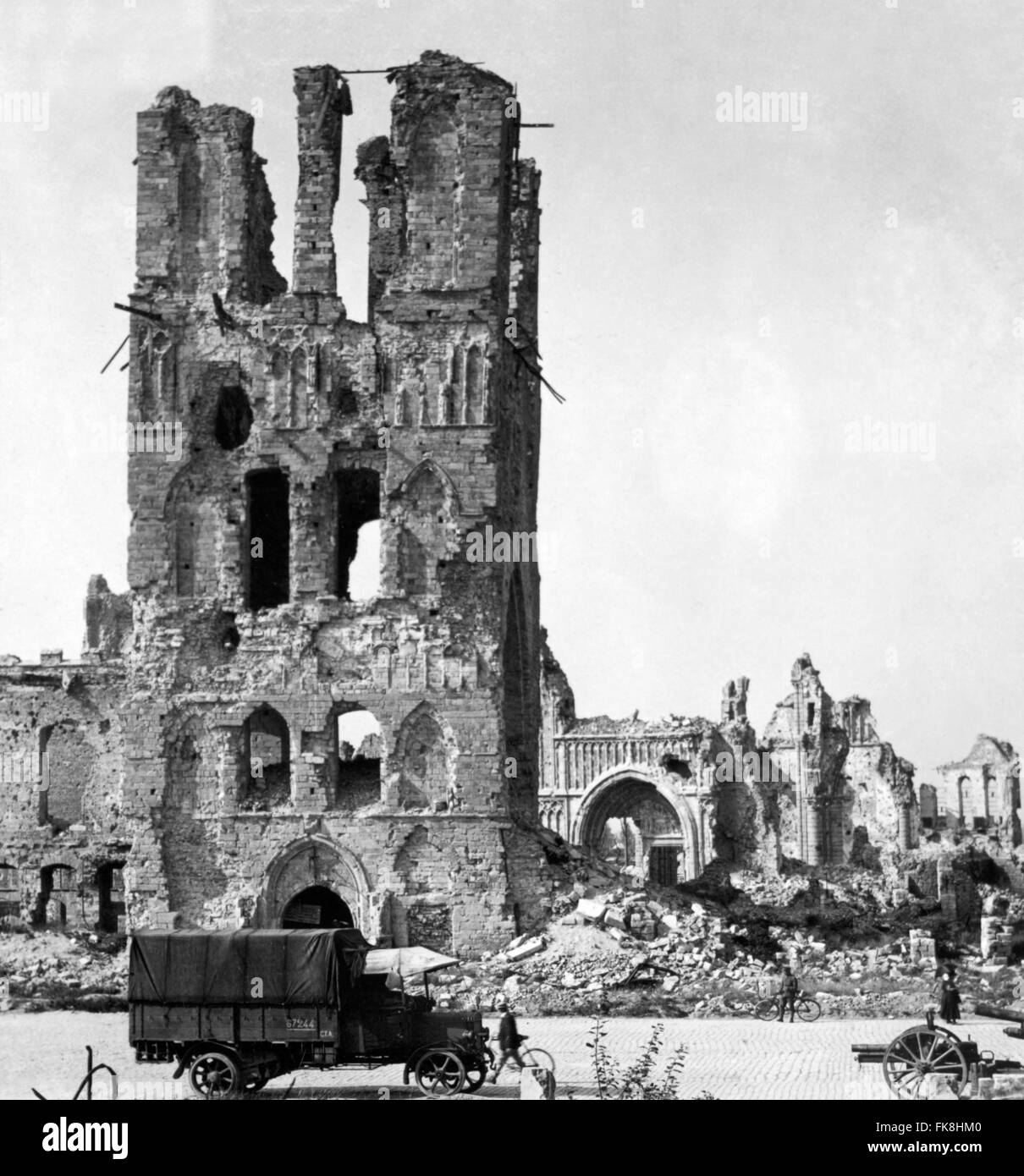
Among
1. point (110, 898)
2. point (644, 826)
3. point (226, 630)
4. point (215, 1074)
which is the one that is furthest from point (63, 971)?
point (644, 826)

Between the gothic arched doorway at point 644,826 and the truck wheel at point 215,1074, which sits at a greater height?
the gothic arched doorway at point 644,826

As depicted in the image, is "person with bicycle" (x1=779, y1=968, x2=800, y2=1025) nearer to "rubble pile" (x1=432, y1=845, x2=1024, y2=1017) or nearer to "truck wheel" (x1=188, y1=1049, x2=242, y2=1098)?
"rubble pile" (x1=432, y1=845, x2=1024, y2=1017)

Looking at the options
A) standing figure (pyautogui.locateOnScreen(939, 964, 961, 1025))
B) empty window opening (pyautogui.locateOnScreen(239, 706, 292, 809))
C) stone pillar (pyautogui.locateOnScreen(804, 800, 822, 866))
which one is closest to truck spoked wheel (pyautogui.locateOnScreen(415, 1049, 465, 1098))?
standing figure (pyautogui.locateOnScreen(939, 964, 961, 1025))

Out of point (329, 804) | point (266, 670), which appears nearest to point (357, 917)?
point (329, 804)

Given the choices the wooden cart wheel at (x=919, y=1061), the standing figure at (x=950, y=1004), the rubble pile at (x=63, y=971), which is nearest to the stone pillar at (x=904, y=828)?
the rubble pile at (x=63, y=971)

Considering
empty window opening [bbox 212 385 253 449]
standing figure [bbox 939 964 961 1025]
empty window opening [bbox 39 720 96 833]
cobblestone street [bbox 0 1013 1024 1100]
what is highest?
empty window opening [bbox 212 385 253 449]

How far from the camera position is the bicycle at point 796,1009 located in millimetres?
28875

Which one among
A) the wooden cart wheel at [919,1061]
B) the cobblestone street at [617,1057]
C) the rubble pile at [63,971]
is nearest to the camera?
the wooden cart wheel at [919,1061]

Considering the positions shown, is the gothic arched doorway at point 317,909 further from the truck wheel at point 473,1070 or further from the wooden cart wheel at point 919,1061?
the wooden cart wheel at point 919,1061

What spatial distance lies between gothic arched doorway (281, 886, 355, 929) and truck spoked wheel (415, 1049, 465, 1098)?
42.0ft

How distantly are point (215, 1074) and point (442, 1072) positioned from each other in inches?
90.3

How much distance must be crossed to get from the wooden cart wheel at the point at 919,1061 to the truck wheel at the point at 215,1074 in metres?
6.45

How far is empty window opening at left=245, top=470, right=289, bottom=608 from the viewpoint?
37.7 metres

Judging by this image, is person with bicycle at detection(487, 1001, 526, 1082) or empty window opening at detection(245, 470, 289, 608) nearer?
person with bicycle at detection(487, 1001, 526, 1082)
